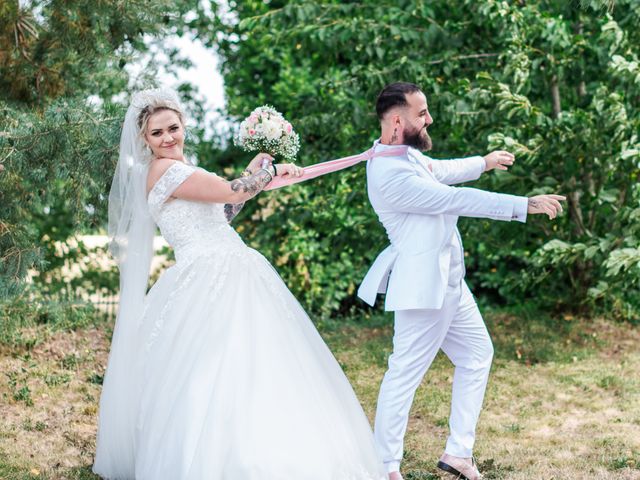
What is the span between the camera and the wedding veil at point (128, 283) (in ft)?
14.1

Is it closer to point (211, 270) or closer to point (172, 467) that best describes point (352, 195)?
point (211, 270)

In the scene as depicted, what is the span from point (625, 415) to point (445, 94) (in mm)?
2771

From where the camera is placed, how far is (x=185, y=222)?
13.9ft

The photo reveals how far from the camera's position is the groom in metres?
4.07

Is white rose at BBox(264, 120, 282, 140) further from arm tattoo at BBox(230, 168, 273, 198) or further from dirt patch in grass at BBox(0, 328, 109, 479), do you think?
dirt patch in grass at BBox(0, 328, 109, 479)

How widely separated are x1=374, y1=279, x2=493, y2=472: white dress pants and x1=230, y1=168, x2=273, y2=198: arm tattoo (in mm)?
903

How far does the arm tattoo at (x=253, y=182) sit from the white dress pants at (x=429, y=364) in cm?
90

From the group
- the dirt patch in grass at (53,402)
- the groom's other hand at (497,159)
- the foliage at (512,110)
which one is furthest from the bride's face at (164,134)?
the foliage at (512,110)

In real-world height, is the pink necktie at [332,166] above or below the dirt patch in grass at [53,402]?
above

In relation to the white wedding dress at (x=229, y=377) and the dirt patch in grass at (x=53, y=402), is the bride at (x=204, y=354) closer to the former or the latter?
the white wedding dress at (x=229, y=377)

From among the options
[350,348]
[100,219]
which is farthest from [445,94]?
[100,219]

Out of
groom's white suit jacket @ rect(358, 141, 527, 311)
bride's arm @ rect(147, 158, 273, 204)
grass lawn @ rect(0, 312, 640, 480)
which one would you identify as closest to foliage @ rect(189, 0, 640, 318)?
grass lawn @ rect(0, 312, 640, 480)

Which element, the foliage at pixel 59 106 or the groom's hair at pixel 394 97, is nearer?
the groom's hair at pixel 394 97

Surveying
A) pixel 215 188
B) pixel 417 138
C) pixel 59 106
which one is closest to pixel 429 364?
pixel 417 138
